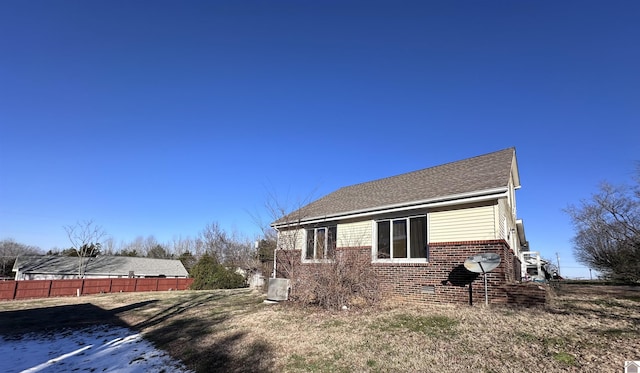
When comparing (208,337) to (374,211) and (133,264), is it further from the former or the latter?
(133,264)

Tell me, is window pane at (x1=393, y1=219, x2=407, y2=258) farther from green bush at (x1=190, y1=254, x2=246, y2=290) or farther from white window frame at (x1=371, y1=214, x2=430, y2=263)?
green bush at (x1=190, y1=254, x2=246, y2=290)

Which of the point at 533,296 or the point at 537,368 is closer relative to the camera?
the point at 537,368

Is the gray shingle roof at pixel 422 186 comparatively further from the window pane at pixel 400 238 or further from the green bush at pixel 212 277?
the green bush at pixel 212 277

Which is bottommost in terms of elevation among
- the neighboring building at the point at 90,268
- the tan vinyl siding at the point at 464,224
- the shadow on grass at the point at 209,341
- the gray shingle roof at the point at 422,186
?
the neighboring building at the point at 90,268

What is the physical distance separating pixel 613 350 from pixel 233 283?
28720 millimetres

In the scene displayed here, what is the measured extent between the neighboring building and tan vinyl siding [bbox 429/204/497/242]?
137 feet

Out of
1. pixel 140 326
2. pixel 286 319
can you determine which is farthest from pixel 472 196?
pixel 140 326

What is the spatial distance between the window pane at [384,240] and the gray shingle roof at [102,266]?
42728mm

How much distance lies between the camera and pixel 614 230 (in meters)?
A: 27.6

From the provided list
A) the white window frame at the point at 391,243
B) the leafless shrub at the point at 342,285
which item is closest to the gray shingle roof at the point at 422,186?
the white window frame at the point at 391,243

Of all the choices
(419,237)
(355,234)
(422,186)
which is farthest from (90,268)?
(419,237)

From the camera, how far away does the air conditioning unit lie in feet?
39.9

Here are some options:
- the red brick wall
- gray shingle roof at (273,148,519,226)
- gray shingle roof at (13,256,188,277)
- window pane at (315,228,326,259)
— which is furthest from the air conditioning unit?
gray shingle roof at (13,256,188,277)

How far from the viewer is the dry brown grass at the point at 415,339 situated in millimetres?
5344
